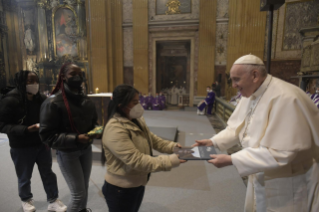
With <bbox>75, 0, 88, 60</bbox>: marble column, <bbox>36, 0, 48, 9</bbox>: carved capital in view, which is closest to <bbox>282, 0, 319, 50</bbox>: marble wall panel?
<bbox>75, 0, 88, 60</bbox>: marble column

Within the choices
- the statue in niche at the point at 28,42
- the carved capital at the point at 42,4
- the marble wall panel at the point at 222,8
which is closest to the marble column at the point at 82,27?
the carved capital at the point at 42,4

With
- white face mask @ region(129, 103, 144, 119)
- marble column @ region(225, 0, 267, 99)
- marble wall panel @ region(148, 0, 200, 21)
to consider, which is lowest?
white face mask @ region(129, 103, 144, 119)

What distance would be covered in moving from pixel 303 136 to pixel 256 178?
0.55 metres

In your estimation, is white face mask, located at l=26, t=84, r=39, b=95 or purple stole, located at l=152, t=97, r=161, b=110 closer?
white face mask, located at l=26, t=84, r=39, b=95

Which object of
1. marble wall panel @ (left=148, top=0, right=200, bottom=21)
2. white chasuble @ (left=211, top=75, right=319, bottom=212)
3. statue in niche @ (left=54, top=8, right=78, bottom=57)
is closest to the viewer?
white chasuble @ (left=211, top=75, right=319, bottom=212)

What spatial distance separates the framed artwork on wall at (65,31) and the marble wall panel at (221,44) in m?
8.60

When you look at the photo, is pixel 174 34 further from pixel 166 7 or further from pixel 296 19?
pixel 296 19

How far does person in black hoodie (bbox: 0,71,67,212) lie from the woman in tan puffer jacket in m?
1.23

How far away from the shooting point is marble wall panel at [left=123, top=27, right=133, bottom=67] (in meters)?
12.9

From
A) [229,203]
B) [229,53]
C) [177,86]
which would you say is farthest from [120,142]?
[177,86]

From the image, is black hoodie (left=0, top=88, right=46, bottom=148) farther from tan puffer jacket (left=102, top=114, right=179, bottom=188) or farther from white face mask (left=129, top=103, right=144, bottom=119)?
white face mask (left=129, top=103, right=144, bottom=119)

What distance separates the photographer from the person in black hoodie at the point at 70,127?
5.77 feet

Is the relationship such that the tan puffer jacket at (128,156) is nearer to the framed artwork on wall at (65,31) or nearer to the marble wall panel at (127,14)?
the framed artwork on wall at (65,31)

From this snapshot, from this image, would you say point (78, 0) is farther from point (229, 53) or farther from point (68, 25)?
point (229, 53)
